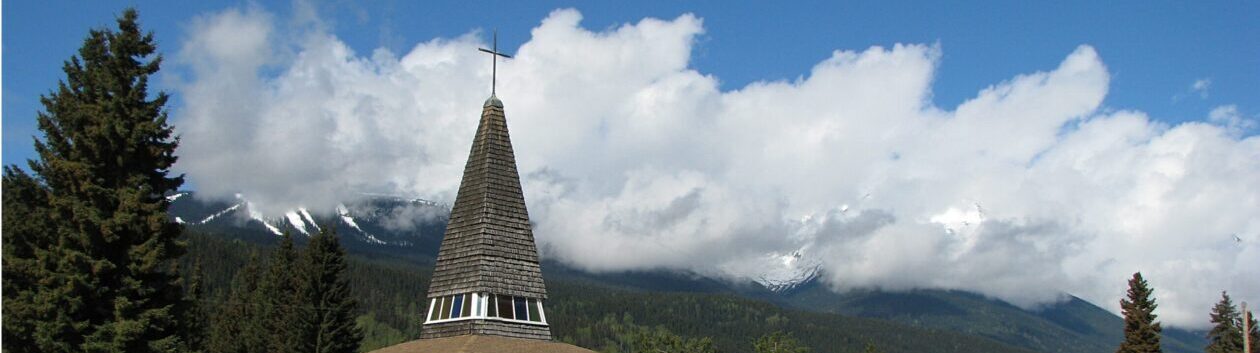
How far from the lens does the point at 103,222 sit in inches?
1203

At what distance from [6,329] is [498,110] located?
56.9ft

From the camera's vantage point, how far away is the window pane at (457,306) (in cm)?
3943

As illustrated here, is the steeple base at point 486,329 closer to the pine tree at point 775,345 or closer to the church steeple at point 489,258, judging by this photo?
the church steeple at point 489,258

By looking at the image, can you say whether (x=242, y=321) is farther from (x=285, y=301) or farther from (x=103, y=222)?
(x=103, y=222)

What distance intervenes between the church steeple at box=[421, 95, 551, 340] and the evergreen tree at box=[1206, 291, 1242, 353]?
50.0 m

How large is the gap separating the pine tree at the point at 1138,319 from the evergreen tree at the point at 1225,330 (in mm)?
13119

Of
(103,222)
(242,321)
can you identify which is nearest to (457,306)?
(103,222)

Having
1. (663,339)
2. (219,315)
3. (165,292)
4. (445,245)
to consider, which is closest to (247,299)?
(219,315)

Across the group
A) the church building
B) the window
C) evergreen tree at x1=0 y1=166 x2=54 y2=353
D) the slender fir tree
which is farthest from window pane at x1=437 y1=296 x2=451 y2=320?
the slender fir tree

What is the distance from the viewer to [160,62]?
3294 cm

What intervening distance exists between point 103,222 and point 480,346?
11162 mm

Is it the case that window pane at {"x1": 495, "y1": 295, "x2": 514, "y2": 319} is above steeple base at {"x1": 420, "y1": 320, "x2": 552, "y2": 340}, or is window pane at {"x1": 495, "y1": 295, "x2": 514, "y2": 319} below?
above

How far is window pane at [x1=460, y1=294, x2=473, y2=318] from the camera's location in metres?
38.9

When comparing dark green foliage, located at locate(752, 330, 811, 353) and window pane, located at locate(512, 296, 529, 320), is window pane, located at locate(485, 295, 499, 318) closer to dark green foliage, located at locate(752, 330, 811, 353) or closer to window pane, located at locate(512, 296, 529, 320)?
window pane, located at locate(512, 296, 529, 320)
